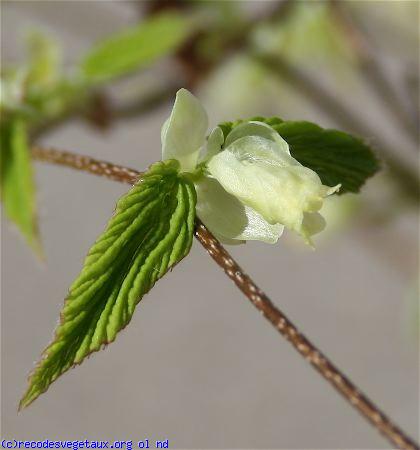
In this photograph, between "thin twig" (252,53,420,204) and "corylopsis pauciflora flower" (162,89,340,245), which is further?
"thin twig" (252,53,420,204)

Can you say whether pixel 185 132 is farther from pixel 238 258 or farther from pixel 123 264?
pixel 238 258

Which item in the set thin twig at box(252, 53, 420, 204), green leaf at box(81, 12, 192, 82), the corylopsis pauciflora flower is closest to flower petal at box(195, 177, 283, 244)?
the corylopsis pauciflora flower

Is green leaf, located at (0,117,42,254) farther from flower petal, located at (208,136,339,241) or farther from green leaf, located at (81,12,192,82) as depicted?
flower petal, located at (208,136,339,241)

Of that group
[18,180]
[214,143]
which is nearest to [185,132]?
[214,143]

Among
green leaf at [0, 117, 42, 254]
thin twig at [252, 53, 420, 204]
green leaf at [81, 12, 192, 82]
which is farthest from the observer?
thin twig at [252, 53, 420, 204]

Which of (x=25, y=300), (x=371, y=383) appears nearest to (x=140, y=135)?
(x=25, y=300)

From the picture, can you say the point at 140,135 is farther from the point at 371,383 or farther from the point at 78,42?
the point at 371,383

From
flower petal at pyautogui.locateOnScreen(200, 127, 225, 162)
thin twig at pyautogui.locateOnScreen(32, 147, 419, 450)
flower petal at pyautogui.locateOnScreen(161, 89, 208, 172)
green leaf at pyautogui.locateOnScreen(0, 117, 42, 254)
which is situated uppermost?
green leaf at pyautogui.locateOnScreen(0, 117, 42, 254)
